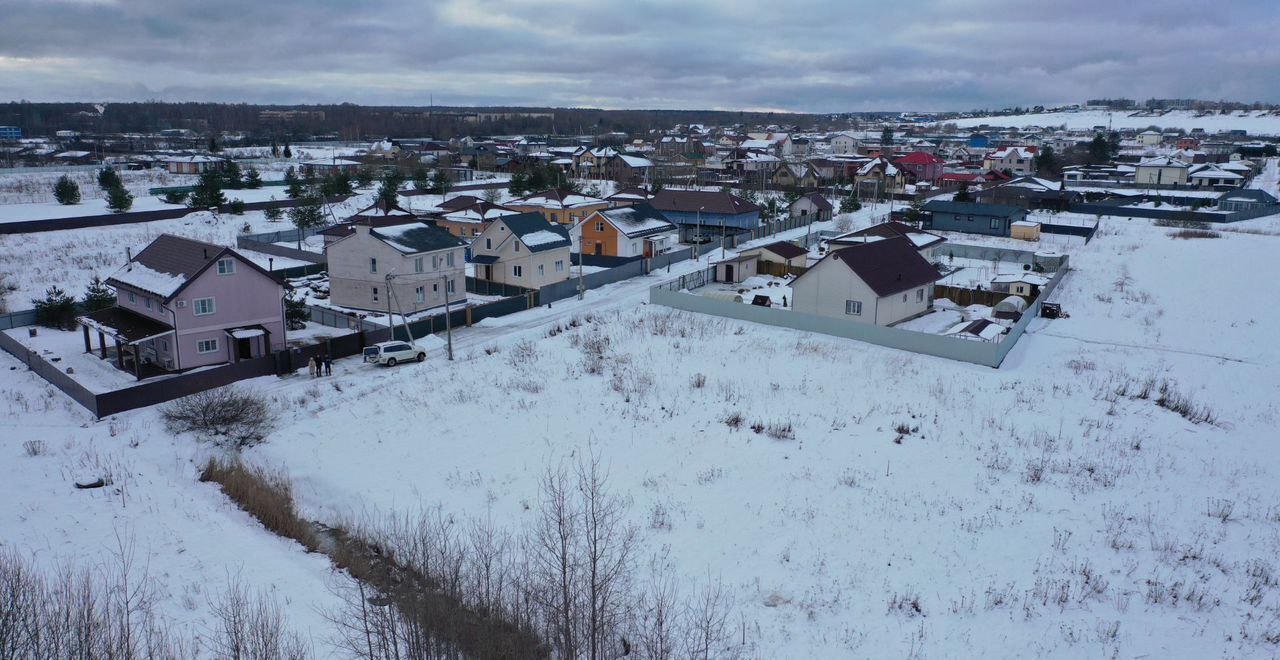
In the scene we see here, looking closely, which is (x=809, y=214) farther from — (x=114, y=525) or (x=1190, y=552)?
(x=114, y=525)

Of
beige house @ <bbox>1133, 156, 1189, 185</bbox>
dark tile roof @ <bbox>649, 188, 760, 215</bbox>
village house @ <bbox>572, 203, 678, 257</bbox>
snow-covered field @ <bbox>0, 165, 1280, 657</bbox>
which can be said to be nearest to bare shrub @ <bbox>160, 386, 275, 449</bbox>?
snow-covered field @ <bbox>0, 165, 1280, 657</bbox>

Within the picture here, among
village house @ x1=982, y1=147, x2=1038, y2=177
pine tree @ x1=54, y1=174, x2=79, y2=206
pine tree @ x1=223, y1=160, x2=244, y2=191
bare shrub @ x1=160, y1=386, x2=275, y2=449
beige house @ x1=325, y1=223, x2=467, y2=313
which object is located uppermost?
village house @ x1=982, y1=147, x2=1038, y2=177

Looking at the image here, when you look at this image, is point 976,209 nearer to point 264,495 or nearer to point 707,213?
point 707,213

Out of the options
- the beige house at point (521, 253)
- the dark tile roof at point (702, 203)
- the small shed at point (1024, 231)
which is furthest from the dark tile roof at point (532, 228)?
the small shed at point (1024, 231)

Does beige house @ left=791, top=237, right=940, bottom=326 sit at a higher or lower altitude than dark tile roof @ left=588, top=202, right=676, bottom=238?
lower

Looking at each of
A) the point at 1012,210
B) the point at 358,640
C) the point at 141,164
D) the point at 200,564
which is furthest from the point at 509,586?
the point at 141,164

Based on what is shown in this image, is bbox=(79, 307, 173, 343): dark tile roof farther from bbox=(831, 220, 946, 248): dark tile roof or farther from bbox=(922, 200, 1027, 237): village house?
bbox=(922, 200, 1027, 237): village house

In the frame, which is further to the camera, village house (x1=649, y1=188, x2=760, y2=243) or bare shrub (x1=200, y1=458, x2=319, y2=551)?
village house (x1=649, y1=188, x2=760, y2=243)

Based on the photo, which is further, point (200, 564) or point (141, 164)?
point (141, 164)

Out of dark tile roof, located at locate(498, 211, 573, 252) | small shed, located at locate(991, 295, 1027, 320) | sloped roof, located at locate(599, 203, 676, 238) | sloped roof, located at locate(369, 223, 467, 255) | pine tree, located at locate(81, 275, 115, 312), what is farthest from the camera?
sloped roof, located at locate(599, 203, 676, 238)
